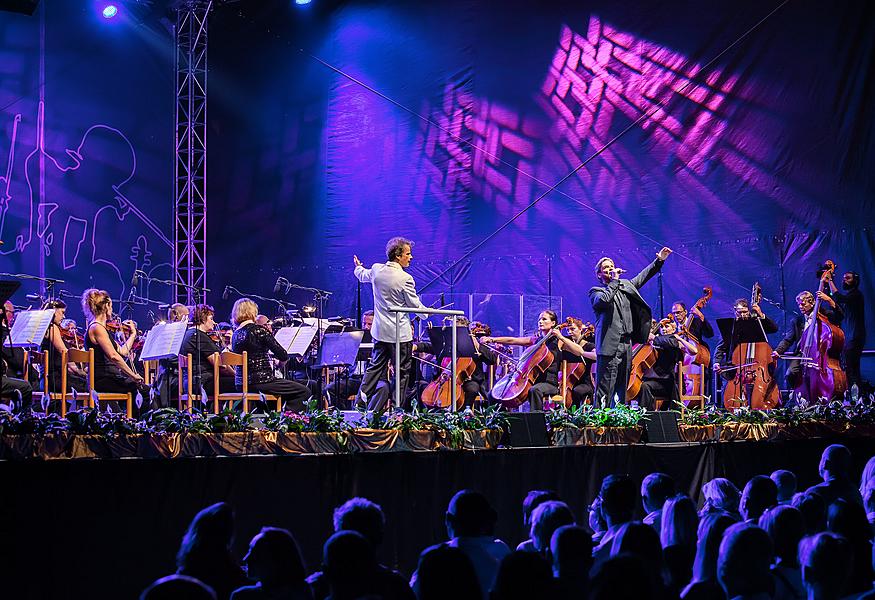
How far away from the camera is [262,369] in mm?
9539

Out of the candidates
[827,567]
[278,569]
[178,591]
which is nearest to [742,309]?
[827,567]

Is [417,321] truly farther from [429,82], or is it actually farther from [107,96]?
[107,96]

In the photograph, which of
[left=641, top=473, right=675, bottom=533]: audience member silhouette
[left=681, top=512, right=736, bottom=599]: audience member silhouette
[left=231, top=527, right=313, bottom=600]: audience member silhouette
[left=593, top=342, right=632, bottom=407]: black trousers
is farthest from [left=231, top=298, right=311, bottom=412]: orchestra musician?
[left=231, top=527, right=313, bottom=600]: audience member silhouette

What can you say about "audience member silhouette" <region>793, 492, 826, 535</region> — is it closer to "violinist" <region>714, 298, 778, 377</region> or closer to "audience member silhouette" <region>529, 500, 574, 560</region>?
"audience member silhouette" <region>529, 500, 574, 560</region>

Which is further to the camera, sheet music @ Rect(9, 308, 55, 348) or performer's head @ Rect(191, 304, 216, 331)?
performer's head @ Rect(191, 304, 216, 331)

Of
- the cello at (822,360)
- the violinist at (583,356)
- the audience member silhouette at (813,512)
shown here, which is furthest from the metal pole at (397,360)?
the cello at (822,360)

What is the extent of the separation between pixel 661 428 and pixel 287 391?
11.6 feet

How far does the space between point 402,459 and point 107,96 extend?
12.2m

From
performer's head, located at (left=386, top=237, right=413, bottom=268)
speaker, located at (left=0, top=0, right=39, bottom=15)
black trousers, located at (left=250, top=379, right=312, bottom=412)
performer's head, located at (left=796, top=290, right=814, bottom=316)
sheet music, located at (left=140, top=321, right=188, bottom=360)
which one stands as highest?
speaker, located at (left=0, top=0, right=39, bottom=15)

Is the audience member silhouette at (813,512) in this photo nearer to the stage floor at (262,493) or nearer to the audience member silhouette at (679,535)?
the audience member silhouette at (679,535)

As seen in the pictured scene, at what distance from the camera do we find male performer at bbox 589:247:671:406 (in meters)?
9.62

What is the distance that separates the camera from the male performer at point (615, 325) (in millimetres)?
9617

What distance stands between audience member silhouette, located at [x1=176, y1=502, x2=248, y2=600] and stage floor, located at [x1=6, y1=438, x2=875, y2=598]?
6.82 ft

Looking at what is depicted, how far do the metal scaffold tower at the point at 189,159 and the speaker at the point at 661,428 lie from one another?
1022 cm
